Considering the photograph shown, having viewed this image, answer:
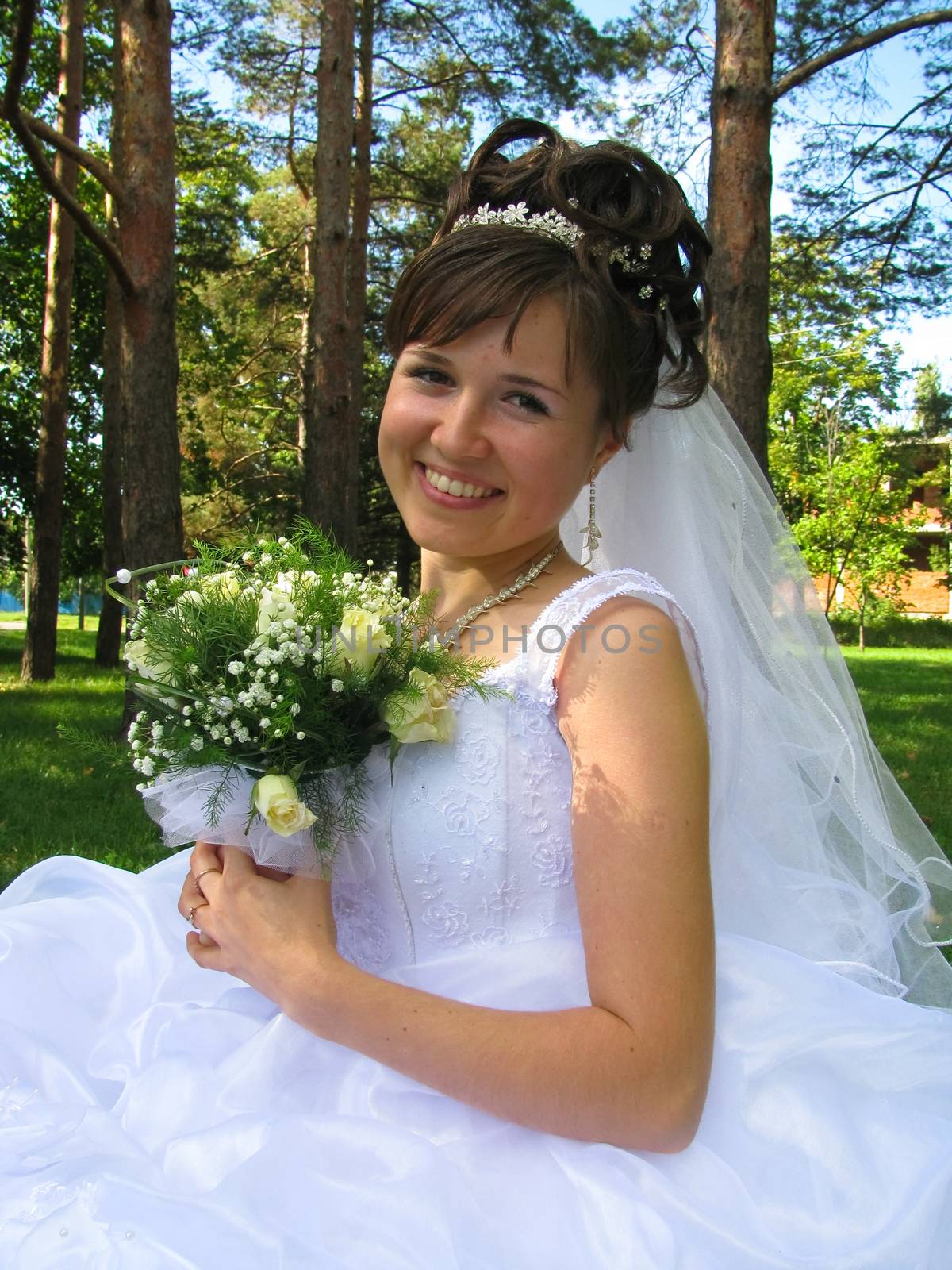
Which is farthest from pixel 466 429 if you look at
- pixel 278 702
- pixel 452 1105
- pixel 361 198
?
pixel 361 198

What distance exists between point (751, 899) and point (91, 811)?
5.54m

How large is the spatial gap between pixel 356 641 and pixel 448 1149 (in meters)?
0.80

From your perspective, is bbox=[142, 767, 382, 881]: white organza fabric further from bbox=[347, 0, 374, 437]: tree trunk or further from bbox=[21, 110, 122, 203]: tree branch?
bbox=[347, 0, 374, 437]: tree trunk

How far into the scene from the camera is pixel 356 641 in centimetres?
170

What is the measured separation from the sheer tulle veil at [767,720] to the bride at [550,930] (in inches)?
0.4

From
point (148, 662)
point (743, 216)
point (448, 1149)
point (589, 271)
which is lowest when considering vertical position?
point (448, 1149)

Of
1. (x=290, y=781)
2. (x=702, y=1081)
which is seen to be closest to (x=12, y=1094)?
(x=290, y=781)

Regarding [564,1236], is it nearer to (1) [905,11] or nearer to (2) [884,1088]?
(2) [884,1088]

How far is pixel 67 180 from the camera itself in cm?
1348

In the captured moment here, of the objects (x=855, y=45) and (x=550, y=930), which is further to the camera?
(x=855, y=45)

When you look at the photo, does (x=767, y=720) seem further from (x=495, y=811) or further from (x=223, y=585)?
(x=223, y=585)

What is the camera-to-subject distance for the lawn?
5895mm

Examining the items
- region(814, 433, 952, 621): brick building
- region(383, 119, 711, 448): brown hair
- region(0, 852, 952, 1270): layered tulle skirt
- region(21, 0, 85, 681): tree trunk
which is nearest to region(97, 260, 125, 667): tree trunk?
region(21, 0, 85, 681): tree trunk

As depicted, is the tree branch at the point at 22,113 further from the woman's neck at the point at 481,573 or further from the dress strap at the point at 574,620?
the dress strap at the point at 574,620
